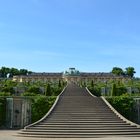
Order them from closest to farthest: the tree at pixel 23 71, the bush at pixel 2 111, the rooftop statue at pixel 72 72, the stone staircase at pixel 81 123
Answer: the stone staircase at pixel 81 123, the bush at pixel 2 111, the rooftop statue at pixel 72 72, the tree at pixel 23 71

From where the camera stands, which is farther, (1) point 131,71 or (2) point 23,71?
(2) point 23,71

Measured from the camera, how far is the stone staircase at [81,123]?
27.0 m

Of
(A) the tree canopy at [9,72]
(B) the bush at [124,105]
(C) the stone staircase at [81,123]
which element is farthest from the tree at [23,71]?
(C) the stone staircase at [81,123]

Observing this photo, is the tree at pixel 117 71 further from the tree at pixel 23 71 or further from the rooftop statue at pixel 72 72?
the tree at pixel 23 71

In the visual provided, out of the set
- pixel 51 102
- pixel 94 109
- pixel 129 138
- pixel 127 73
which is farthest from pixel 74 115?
pixel 127 73

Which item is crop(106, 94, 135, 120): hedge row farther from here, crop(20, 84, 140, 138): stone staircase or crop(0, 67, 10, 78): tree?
crop(0, 67, 10, 78): tree

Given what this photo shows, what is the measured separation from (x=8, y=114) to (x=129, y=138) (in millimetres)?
15389

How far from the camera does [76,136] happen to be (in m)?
→ 26.3

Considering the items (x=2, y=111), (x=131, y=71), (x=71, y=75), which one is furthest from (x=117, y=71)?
(x=2, y=111)

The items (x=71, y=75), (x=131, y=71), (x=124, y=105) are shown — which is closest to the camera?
(x=124, y=105)

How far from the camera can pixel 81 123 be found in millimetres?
30266

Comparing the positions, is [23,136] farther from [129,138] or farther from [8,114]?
[8,114]

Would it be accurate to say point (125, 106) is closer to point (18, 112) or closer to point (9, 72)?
point (18, 112)

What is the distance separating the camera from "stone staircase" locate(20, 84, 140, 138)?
26984 mm
